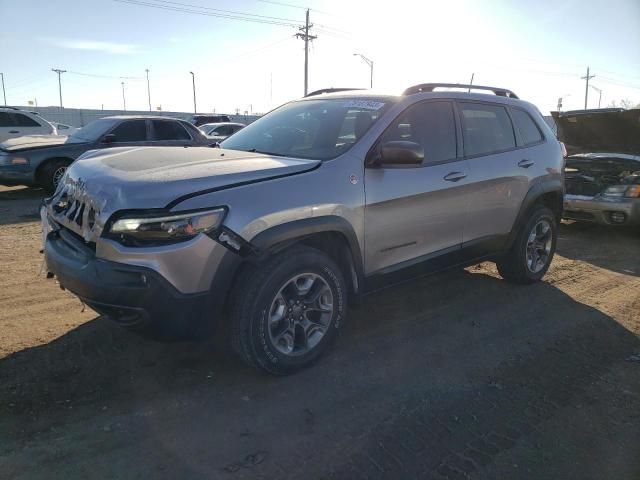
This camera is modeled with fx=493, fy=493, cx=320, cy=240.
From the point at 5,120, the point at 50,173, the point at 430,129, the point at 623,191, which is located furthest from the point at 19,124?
the point at 623,191

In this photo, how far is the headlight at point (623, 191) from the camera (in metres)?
7.34

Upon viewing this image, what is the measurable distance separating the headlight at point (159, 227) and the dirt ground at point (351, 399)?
1030 millimetres

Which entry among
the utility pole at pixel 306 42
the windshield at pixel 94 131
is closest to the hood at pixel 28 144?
the windshield at pixel 94 131

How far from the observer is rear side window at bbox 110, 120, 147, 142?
1007 cm

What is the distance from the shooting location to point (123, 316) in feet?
9.15

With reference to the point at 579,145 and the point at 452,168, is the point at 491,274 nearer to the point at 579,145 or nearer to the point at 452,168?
the point at 452,168

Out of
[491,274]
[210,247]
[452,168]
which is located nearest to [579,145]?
[491,274]

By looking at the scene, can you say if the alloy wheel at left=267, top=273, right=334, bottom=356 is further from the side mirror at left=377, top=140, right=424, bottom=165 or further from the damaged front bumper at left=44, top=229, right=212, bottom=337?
the side mirror at left=377, top=140, right=424, bottom=165

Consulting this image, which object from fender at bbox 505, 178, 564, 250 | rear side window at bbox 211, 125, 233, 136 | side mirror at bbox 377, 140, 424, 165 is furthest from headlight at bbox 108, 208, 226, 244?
rear side window at bbox 211, 125, 233, 136

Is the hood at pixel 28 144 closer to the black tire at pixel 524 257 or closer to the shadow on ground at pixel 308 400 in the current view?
the shadow on ground at pixel 308 400

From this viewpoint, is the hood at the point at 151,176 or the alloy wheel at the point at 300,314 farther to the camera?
the alloy wheel at the point at 300,314

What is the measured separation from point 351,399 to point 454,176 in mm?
2056

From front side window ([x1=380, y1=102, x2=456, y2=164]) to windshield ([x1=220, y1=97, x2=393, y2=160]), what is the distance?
0.61 feet

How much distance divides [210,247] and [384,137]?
5.35ft
